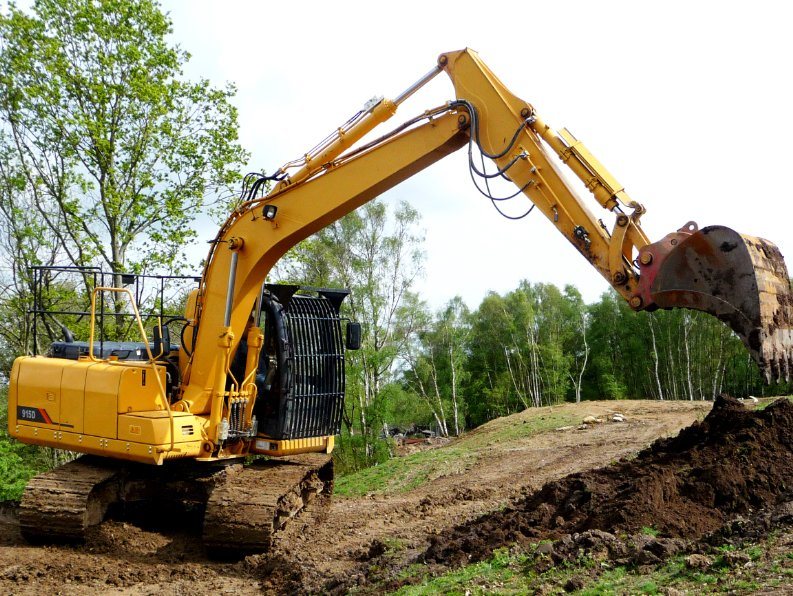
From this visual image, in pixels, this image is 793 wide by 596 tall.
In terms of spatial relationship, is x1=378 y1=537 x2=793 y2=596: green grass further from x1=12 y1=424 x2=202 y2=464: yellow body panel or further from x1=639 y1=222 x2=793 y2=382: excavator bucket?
x1=12 y1=424 x2=202 y2=464: yellow body panel

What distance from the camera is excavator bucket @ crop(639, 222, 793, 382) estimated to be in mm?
5457

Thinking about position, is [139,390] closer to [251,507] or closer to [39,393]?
[39,393]

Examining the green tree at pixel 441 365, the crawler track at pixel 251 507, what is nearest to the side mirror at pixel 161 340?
the crawler track at pixel 251 507

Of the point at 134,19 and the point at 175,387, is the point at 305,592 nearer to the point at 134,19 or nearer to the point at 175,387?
the point at 175,387

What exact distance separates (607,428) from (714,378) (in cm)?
2513

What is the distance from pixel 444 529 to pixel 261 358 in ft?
9.66

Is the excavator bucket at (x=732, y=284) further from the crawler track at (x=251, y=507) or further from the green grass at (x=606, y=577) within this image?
the crawler track at (x=251, y=507)

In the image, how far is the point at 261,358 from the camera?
881cm

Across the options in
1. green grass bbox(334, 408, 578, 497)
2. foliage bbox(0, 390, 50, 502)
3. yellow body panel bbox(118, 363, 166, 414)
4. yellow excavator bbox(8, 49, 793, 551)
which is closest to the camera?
yellow excavator bbox(8, 49, 793, 551)

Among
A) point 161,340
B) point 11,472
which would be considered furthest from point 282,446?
point 11,472

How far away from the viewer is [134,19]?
16.7 m

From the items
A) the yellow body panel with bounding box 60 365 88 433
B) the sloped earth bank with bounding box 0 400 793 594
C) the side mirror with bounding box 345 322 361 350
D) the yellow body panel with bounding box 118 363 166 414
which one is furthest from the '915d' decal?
the side mirror with bounding box 345 322 361 350

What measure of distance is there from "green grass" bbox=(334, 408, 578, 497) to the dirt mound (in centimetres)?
651

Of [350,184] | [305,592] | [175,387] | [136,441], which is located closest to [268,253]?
[350,184]
